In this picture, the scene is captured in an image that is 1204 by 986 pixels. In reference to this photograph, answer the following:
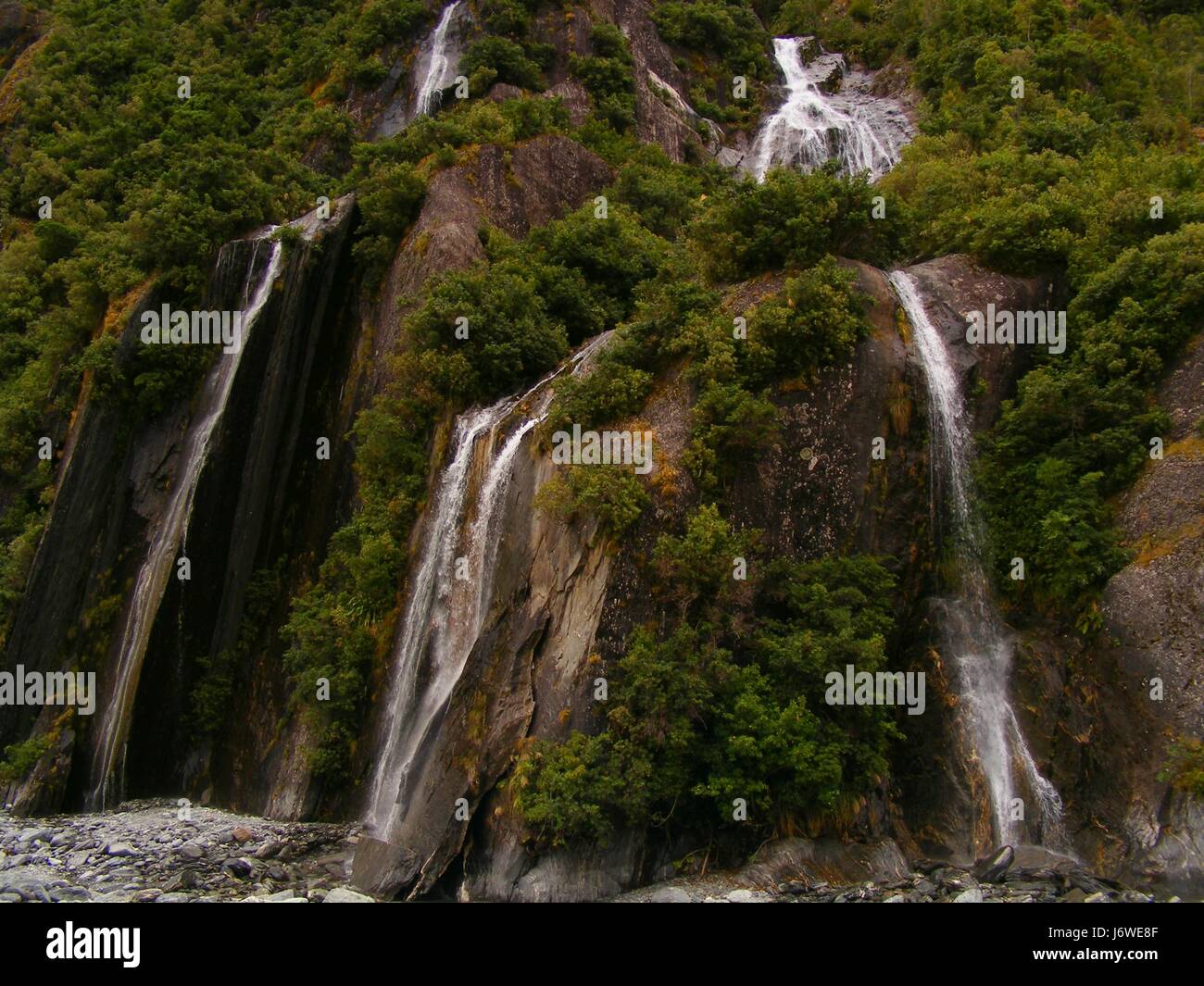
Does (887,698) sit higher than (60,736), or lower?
higher

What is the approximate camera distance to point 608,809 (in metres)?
14.2

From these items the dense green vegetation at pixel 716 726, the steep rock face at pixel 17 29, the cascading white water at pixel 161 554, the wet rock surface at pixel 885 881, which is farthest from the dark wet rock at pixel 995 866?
the steep rock face at pixel 17 29

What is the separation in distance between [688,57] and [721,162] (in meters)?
7.50

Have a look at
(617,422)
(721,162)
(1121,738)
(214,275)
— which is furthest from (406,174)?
(1121,738)

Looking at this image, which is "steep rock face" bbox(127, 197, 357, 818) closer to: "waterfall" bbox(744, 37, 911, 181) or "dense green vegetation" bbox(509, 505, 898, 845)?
"dense green vegetation" bbox(509, 505, 898, 845)

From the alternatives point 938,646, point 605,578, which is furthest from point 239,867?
point 938,646

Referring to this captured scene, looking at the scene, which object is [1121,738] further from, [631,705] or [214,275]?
[214,275]

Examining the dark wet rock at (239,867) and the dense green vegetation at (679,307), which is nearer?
the dense green vegetation at (679,307)

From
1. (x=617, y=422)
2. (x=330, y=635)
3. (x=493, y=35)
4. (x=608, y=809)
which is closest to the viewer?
(x=608, y=809)

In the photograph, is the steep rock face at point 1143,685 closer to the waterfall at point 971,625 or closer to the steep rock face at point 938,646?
the waterfall at point 971,625

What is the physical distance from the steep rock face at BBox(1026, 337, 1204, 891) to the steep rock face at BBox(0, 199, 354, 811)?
16.2 m

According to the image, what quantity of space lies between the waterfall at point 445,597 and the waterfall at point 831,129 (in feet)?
62.9

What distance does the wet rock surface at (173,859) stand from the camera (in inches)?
581

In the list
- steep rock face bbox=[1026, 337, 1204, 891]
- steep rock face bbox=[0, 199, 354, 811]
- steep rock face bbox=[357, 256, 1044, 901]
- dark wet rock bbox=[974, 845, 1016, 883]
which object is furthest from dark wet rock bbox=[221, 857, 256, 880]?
steep rock face bbox=[1026, 337, 1204, 891]
